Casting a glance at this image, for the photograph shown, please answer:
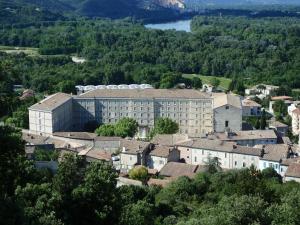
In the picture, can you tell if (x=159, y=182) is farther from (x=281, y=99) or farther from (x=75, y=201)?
(x=281, y=99)

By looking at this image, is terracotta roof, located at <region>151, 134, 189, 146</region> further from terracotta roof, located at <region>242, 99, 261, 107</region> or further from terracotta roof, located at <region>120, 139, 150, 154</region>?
terracotta roof, located at <region>242, 99, 261, 107</region>

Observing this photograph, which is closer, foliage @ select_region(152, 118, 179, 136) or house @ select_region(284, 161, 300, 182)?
house @ select_region(284, 161, 300, 182)

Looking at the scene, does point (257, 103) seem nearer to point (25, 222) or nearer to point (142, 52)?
point (142, 52)

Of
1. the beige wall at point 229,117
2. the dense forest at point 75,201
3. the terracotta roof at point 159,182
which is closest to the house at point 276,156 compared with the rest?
the terracotta roof at point 159,182

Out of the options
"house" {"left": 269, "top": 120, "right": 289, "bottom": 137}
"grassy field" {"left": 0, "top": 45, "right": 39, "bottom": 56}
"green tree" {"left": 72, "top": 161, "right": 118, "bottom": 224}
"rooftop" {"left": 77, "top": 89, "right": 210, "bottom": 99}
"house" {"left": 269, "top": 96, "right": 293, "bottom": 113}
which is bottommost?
"house" {"left": 269, "top": 120, "right": 289, "bottom": 137}

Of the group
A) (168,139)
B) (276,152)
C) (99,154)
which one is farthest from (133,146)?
(276,152)

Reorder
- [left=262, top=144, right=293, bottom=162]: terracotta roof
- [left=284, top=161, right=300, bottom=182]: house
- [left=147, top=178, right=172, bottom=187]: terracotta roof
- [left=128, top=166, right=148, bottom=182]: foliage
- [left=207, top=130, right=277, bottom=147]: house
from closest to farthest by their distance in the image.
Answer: [left=147, top=178, right=172, bottom=187]: terracotta roof
[left=284, top=161, right=300, bottom=182]: house
[left=128, top=166, right=148, bottom=182]: foliage
[left=262, top=144, right=293, bottom=162]: terracotta roof
[left=207, top=130, right=277, bottom=147]: house

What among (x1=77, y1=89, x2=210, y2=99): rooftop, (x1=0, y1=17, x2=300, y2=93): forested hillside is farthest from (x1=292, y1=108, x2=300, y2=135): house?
(x1=0, y1=17, x2=300, y2=93): forested hillside
